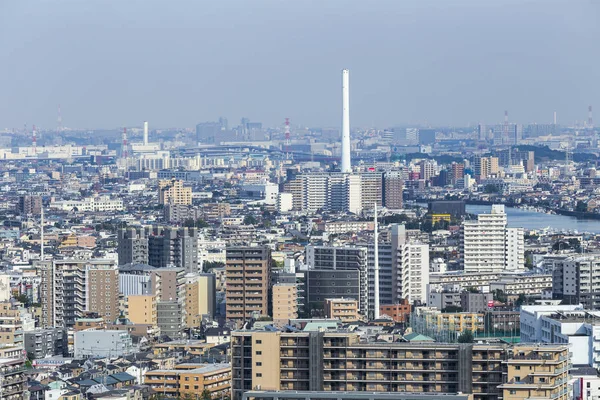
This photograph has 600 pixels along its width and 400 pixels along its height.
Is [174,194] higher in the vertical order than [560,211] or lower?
higher

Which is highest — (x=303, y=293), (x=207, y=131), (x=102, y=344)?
(x=207, y=131)

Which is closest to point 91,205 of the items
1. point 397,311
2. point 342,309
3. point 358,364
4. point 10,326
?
point 397,311

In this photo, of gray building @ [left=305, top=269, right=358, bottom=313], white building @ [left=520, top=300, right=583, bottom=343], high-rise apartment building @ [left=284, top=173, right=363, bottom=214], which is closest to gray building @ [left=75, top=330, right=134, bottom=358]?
gray building @ [left=305, top=269, right=358, bottom=313]

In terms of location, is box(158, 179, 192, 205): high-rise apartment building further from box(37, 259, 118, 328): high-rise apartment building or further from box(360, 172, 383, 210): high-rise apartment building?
box(37, 259, 118, 328): high-rise apartment building

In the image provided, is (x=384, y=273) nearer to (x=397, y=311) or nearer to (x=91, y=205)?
(x=397, y=311)

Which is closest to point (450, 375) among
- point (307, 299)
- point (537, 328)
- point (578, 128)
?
point (537, 328)

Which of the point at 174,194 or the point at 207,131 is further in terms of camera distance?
the point at 207,131

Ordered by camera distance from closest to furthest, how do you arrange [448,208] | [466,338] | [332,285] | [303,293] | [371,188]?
[466,338], [303,293], [332,285], [448,208], [371,188]

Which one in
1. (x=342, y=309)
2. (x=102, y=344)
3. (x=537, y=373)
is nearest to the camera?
(x=537, y=373)
